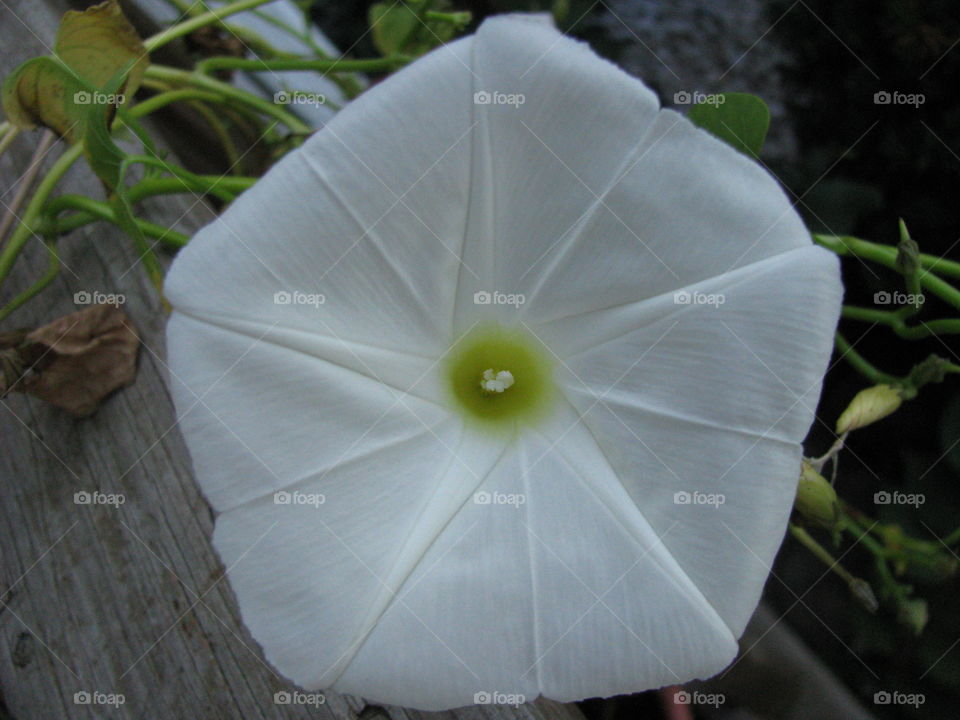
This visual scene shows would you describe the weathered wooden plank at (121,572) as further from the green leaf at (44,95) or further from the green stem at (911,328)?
the green stem at (911,328)

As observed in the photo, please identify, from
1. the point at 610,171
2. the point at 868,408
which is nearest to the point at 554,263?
the point at 610,171

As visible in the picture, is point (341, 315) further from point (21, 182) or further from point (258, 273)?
point (21, 182)

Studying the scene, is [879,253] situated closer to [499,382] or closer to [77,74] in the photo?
[499,382]

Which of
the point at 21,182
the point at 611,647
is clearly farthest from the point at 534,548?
the point at 21,182

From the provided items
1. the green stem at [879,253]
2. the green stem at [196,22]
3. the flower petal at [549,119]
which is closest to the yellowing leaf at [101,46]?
the green stem at [196,22]

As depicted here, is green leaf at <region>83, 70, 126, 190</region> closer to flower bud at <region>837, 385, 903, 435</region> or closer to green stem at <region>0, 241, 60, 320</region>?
green stem at <region>0, 241, 60, 320</region>

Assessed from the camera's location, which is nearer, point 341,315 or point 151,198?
point 341,315

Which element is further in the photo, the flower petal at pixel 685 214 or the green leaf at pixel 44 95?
the green leaf at pixel 44 95
